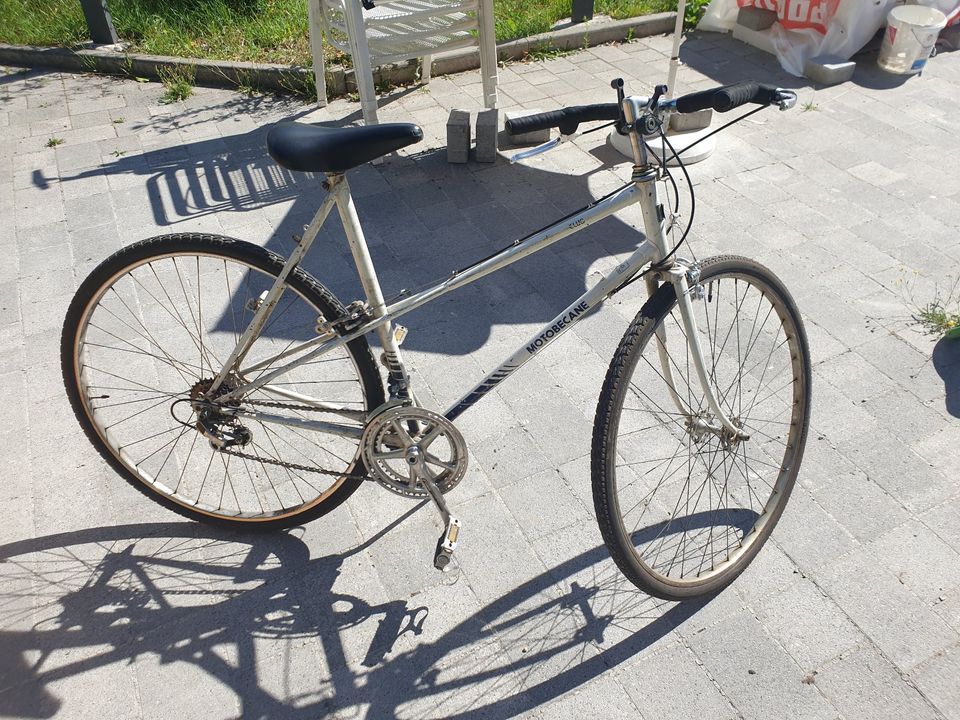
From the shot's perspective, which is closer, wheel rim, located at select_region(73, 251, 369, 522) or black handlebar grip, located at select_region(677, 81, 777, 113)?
black handlebar grip, located at select_region(677, 81, 777, 113)

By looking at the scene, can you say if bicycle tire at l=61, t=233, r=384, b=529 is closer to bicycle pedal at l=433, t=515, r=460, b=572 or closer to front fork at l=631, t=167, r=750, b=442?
bicycle pedal at l=433, t=515, r=460, b=572

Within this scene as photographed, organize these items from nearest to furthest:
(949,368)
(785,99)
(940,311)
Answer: (785,99), (949,368), (940,311)

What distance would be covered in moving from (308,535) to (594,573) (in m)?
0.92

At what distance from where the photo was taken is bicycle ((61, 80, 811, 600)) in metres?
2.05

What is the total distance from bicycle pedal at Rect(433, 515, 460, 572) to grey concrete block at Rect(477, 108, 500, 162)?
2.73 meters

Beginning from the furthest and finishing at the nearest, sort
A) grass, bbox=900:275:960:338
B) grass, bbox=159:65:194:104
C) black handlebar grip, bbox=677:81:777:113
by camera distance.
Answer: grass, bbox=159:65:194:104 < grass, bbox=900:275:960:338 < black handlebar grip, bbox=677:81:777:113

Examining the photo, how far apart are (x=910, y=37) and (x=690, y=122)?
6.74 feet

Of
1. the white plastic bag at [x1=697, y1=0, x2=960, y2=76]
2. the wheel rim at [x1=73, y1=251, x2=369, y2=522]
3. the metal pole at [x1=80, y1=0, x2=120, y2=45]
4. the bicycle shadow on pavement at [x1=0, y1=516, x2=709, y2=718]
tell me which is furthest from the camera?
the metal pole at [x1=80, y1=0, x2=120, y2=45]

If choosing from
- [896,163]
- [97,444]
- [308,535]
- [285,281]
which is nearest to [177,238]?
[285,281]

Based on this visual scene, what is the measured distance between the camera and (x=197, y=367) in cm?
324

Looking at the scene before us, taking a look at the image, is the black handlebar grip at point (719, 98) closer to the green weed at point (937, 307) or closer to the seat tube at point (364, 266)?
the seat tube at point (364, 266)

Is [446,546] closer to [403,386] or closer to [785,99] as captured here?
[403,386]

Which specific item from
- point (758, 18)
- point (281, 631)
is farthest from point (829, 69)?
point (281, 631)

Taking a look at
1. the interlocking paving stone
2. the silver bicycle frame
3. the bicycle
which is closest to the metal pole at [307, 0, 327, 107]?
the interlocking paving stone
